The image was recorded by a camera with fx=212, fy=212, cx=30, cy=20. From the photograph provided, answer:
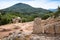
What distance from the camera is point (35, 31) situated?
24250mm

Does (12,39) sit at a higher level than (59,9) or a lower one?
lower

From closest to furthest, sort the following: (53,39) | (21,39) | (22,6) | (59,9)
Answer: (53,39) < (21,39) < (59,9) < (22,6)

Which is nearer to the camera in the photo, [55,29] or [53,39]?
[53,39]

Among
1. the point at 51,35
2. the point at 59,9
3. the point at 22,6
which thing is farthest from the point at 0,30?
the point at 22,6

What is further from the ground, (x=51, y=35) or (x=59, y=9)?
(x=59, y=9)

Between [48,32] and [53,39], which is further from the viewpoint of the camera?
[48,32]

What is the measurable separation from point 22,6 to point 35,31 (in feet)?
484

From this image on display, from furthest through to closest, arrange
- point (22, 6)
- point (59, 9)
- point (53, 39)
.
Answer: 1. point (22, 6)
2. point (59, 9)
3. point (53, 39)

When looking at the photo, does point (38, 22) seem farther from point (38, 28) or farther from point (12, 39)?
point (12, 39)

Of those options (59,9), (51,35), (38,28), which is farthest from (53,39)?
(59,9)

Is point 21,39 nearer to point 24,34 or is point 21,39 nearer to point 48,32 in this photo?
point 24,34

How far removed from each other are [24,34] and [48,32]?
2787 mm

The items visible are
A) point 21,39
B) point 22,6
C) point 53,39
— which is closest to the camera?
point 53,39

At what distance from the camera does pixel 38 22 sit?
2459cm
